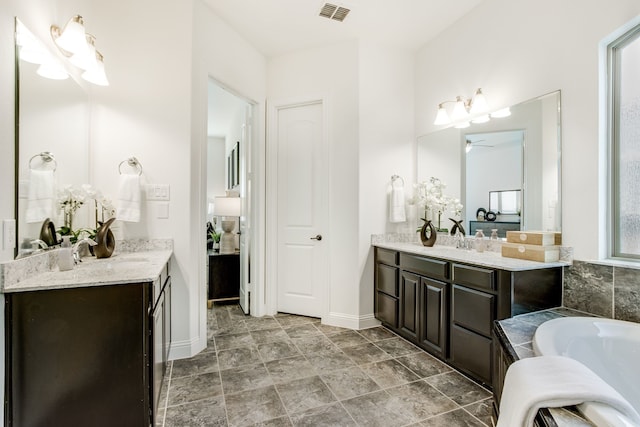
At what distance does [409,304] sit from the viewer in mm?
2689

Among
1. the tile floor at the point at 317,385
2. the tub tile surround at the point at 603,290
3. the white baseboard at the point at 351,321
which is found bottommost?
the tile floor at the point at 317,385

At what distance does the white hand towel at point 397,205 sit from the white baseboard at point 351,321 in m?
1.02

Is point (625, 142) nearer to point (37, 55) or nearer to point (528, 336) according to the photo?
point (528, 336)

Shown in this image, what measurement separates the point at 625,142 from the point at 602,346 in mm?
1152

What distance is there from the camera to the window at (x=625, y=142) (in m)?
1.74

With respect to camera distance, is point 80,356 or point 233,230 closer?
point 80,356

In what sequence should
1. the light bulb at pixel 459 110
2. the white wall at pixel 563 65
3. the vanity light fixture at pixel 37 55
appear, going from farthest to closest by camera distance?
1. the light bulb at pixel 459 110
2. the white wall at pixel 563 65
3. the vanity light fixture at pixel 37 55

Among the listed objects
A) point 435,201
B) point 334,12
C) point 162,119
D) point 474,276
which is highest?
point 334,12

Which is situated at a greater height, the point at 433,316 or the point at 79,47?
the point at 79,47

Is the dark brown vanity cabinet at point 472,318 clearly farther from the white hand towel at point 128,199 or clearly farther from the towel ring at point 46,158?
the towel ring at point 46,158

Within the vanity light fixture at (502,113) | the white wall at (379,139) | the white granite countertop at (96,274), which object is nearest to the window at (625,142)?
the vanity light fixture at (502,113)

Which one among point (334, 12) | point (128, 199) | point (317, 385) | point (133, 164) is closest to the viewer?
point (317, 385)

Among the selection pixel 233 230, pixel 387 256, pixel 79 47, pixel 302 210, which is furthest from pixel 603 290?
pixel 233 230

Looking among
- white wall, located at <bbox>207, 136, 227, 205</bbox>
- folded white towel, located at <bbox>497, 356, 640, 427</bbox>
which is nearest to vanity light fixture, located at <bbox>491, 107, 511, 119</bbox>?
folded white towel, located at <bbox>497, 356, 640, 427</bbox>
